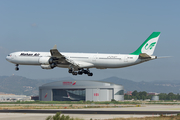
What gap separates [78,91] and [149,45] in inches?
3769

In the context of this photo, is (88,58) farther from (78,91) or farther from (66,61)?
(78,91)

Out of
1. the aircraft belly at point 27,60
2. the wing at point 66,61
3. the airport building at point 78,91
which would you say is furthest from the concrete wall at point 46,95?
the wing at point 66,61

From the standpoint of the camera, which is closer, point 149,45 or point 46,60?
point 46,60

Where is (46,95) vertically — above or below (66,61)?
below

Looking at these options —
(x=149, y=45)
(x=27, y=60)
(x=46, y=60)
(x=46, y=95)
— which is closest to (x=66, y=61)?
(x=46, y=60)

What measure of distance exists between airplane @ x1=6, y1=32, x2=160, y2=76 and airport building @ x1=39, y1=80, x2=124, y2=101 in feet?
287

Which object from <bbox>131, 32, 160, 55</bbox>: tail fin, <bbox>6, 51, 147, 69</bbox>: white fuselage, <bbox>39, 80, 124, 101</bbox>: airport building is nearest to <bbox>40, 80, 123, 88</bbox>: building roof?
<bbox>39, 80, 124, 101</bbox>: airport building

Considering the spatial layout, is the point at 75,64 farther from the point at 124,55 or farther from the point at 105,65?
the point at 124,55

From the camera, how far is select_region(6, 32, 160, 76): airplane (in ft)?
209

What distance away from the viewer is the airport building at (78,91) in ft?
507

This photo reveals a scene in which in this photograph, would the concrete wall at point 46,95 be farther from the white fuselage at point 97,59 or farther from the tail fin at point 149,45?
the tail fin at point 149,45

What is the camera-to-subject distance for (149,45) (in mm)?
66250

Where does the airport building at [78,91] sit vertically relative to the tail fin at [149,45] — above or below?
below

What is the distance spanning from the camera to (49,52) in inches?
2672
